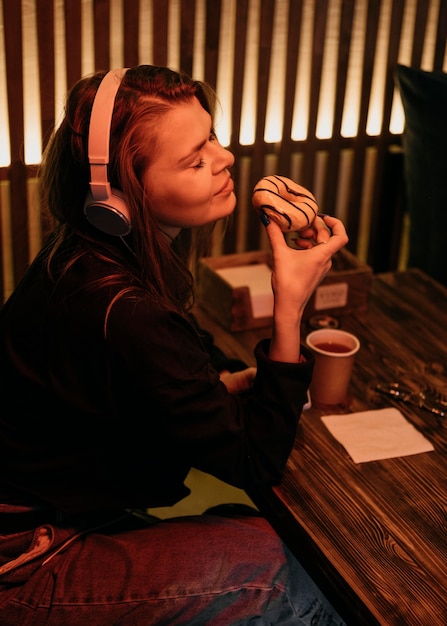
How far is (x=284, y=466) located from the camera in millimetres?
1595

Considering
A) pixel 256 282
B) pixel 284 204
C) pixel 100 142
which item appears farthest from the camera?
pixel 256 282

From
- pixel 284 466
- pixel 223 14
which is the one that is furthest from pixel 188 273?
pixel 223 14

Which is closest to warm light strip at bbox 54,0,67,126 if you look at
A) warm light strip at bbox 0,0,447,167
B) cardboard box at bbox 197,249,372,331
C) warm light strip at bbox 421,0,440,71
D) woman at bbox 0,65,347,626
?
warm light strip at bbox 0,0,447,167

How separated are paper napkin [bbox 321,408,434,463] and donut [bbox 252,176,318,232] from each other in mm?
412

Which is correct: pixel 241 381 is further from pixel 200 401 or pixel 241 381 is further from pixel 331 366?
pixel 200 401

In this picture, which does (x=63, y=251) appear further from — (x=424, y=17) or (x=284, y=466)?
(x=424, y=17)

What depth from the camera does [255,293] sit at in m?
2.19

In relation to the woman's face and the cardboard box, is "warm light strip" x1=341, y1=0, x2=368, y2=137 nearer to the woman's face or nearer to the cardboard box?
the cardboard box

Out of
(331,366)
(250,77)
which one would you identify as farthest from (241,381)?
(250,77)

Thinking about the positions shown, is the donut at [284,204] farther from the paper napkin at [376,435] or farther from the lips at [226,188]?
the paper napkin at [376,435]

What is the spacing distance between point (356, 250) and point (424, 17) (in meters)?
0.82

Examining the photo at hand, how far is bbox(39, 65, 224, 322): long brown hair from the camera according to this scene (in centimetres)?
146

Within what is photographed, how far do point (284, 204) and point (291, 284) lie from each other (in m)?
0.18

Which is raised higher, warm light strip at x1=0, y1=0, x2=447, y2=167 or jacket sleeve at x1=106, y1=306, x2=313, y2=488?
warm light strip at x1=0, y1=0, x2=447, y2=167
